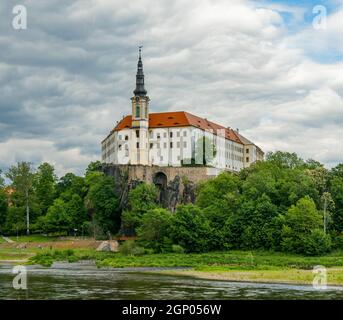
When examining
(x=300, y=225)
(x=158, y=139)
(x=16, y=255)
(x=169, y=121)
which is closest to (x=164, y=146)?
(x=158, y=139)

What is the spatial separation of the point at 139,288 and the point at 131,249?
110ft

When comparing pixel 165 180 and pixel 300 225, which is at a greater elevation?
pixel 165 180

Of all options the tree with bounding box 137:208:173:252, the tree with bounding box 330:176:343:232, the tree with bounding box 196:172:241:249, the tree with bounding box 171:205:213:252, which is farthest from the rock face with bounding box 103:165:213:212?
the tree with bounding box 330:176:343:232

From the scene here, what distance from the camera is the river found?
126 feet

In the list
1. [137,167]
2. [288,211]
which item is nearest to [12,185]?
[137,167]

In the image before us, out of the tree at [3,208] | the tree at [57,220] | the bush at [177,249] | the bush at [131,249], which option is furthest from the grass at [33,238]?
the bush at [177,249]

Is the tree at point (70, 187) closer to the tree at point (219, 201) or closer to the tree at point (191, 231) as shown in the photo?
the tree at point (219, 201)

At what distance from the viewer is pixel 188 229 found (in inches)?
3063

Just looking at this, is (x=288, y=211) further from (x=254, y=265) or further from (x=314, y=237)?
(x=254, y=265)

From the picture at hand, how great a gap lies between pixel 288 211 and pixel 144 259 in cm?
1920

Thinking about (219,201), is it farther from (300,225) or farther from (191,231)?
(300,225)

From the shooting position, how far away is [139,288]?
43.2m

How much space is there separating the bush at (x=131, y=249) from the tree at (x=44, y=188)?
33.6m

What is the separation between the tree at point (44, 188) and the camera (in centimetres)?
10928
